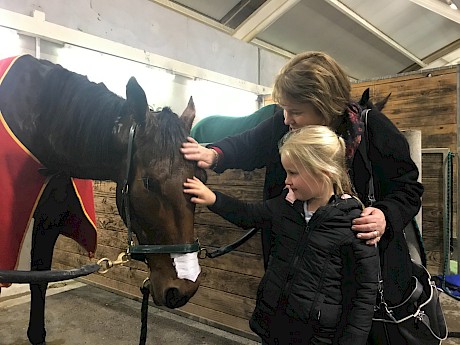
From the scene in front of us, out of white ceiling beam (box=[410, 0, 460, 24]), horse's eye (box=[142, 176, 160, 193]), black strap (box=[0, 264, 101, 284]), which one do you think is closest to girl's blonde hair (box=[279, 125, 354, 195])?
horse's eye (box=[142, 176, 160, 193])

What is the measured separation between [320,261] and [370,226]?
0.13m

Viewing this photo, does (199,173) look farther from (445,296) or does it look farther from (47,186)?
(445,296)

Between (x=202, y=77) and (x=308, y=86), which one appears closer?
(x=308, y=86)

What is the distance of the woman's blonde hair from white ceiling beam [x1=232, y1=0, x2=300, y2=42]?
357 cm

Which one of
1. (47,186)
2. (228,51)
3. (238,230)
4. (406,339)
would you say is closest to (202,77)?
(228,51)

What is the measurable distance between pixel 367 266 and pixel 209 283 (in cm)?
125

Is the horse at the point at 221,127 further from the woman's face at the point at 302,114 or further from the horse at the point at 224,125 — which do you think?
the woman's face at the point at 302,114

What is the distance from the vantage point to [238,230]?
1.79 m

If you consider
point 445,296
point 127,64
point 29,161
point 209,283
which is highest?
point 127,64

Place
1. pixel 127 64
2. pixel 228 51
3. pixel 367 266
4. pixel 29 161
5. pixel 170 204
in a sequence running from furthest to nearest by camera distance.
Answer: pixel 228 51, pixel 127 64, pixel 29 161, pixel 170 204, pixel 367 266

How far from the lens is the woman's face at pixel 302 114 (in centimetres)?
90

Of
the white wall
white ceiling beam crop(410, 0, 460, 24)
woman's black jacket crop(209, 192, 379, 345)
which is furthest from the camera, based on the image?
white ceiling beam crop(410, 0, 460, 24)

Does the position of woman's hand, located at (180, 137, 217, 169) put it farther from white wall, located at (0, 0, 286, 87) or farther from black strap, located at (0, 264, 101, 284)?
white wall, located at (0, 0, 286, 87)

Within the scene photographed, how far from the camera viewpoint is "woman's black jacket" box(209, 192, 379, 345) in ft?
2.60
